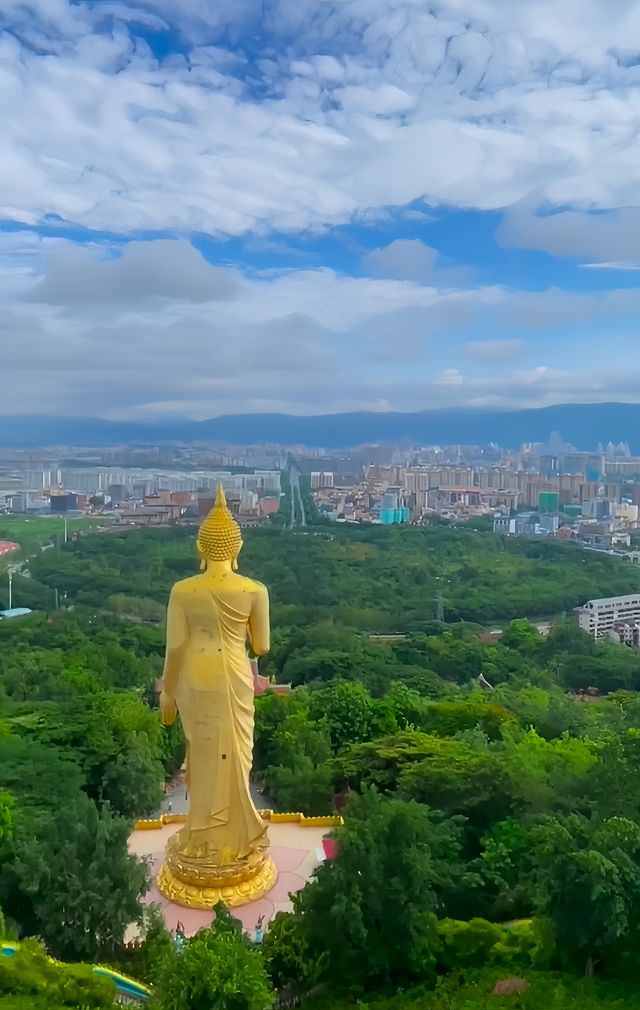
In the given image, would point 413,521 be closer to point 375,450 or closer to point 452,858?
point 375,450

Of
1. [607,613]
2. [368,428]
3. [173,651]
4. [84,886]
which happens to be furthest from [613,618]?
[368,428]

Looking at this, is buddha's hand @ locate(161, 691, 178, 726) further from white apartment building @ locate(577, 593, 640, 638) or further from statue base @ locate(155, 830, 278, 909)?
white apartment building @ locate(577, 593, 640, 638)

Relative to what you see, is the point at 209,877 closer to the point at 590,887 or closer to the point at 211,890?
the point at 211,890

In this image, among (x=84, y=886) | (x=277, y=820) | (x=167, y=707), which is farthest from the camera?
(x=277, y=820)

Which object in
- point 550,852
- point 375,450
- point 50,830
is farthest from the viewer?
point 375,450

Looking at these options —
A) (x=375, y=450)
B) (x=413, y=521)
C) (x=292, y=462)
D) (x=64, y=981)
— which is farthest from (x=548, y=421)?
(x=64, y=981)

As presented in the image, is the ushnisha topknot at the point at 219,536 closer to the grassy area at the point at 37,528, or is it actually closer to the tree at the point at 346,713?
the tree at the point at 346,713
